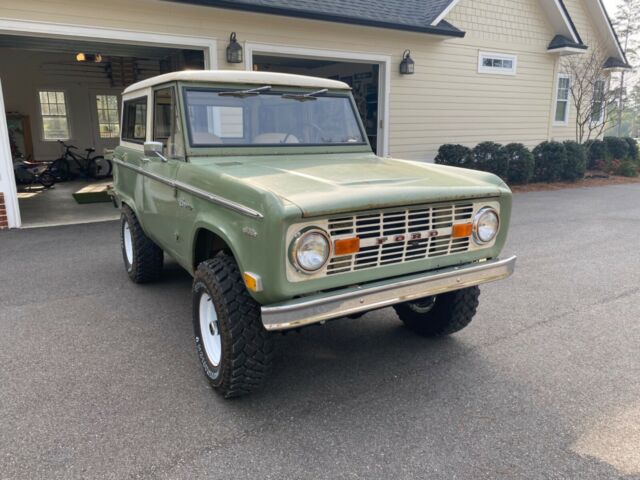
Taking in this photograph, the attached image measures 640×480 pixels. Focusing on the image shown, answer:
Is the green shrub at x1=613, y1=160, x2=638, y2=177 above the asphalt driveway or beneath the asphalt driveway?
above

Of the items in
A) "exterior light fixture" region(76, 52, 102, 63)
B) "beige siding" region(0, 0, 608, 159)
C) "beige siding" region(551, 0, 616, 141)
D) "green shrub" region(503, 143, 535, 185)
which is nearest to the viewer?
"beige siding" region(0, 0, 608, 159)

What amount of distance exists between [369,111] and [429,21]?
3008 mm

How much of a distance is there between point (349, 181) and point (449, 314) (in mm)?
1409

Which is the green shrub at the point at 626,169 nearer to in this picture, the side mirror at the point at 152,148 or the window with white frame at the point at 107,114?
the window with white frame at the point at 107,114

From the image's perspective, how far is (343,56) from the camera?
1009 centimetres

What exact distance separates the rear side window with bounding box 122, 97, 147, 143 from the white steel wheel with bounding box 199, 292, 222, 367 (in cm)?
187

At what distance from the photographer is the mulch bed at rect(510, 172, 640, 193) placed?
1242 cm

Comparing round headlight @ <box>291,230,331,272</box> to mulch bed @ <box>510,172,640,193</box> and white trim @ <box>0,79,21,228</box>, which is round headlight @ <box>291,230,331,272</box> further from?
mulch bed @ <box>510,172,640,193</box>

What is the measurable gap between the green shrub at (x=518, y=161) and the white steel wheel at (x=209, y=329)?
10.7m

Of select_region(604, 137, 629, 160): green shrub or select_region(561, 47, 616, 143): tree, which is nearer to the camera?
select_region(561, 47, 616, 143): tree

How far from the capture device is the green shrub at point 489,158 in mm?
12055

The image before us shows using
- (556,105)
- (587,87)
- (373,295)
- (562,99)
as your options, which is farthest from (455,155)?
(373,295)

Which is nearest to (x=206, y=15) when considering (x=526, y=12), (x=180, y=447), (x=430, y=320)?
(x=430, y=320)

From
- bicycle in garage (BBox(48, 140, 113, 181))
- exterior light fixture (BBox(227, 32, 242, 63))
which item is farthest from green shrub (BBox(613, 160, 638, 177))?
bicycle in garage (BBox(48, 140, 113, 181))
